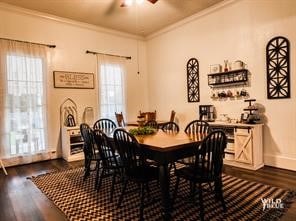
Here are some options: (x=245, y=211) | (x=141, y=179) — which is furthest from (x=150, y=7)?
(x=245, y=211)

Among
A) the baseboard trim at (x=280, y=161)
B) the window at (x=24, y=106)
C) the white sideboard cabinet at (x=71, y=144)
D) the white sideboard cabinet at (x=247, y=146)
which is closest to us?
the baseboard trim at (x=280, y=161)

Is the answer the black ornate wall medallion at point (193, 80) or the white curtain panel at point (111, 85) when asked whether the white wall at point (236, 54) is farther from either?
the white curtain panel at point (111, 85)

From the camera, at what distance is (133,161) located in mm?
2322

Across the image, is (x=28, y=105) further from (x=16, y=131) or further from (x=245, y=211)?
(x=245, y=211)

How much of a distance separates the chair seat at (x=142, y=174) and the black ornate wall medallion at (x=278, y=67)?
8.53 ft

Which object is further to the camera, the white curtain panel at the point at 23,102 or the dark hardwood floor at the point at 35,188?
the white curtain panel at the point at 23,102

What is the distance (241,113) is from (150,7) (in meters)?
2.78

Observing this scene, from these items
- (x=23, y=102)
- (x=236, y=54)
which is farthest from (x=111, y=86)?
(x=236, y=54)

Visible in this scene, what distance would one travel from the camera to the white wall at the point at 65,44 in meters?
4.39

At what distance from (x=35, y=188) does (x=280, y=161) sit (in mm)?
3862

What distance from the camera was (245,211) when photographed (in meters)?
2.27

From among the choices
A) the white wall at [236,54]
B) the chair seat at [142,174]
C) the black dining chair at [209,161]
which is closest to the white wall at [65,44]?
the white wall at [236,54]

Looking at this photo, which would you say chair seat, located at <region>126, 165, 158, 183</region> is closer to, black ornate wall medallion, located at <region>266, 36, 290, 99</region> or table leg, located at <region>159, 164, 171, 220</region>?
table leg, located at <region>159, 164, 171, 220</region>

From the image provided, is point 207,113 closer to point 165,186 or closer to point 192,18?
point 192,18
